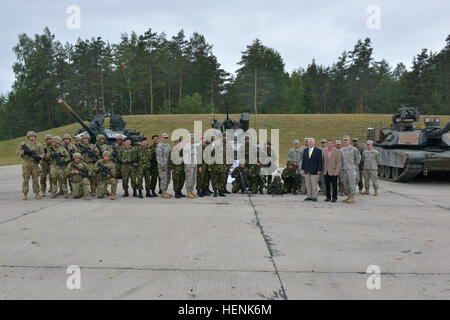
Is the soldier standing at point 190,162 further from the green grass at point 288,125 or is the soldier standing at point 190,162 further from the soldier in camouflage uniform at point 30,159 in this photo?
the green grass at point 288,125

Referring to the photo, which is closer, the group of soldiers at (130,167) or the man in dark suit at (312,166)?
the man in dark suit at (312,166)

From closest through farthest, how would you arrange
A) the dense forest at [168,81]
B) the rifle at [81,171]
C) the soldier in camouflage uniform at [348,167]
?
the soldier in camouflage uniform at [348,167] → the rifle at [81,171] → the dense forest at [168,81]

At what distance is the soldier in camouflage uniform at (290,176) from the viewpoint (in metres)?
10.5

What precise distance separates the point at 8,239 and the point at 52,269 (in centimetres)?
183

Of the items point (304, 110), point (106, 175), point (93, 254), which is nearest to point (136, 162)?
point (106, 175)

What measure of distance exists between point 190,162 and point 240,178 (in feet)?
5.89

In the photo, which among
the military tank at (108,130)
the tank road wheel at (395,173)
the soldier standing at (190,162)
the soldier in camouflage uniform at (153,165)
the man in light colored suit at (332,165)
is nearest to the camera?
the man in light colored suit at (332,165)

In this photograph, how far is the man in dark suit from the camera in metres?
9.15

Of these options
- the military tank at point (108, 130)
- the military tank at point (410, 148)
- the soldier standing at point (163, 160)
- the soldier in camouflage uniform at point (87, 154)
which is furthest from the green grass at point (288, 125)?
the soldier in camouflage uniform at point (87, 154)

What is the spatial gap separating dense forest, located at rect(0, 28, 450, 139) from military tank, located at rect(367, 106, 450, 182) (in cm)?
3401

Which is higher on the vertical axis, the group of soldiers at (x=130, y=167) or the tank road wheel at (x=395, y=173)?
the group of soldiers at (x=130, y=167)

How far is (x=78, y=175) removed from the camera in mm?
9641

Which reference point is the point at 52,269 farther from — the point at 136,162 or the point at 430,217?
the point at 430,217

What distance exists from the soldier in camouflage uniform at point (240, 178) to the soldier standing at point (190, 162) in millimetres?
1338
